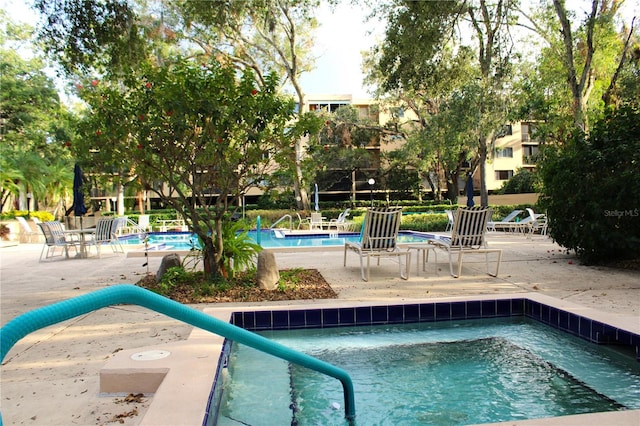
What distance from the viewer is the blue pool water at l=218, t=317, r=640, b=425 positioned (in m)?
2.94

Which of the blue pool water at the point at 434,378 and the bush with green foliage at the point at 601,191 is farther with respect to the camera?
the bush with green foliage at the point at 601,191

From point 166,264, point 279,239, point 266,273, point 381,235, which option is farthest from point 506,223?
point 166,264

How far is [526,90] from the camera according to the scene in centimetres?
2047

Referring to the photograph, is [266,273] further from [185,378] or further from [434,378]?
[185,378]

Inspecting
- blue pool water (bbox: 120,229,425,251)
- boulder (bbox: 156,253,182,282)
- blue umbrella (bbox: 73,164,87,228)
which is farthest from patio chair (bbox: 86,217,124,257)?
boulder (bbox: 156,253,182,282)

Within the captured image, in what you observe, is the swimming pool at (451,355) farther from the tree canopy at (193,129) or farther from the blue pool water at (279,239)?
the blue pool water at (279,239)

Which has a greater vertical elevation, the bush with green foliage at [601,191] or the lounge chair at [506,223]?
the bush with green foliage at [601,191]

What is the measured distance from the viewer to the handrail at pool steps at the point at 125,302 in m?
1.24

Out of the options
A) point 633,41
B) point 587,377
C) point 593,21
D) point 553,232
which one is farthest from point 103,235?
point 633,41

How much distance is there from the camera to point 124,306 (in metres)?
5.79

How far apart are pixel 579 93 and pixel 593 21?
6.03ft

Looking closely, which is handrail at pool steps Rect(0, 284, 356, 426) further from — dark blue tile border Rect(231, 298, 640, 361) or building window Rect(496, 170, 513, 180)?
building window Rect(496, 170, 513, 180)

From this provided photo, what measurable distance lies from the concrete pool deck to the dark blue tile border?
260 mm

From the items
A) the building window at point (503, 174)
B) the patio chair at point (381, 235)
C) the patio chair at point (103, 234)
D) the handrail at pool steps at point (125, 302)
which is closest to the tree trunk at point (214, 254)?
the patio chair at point (381, 235)
